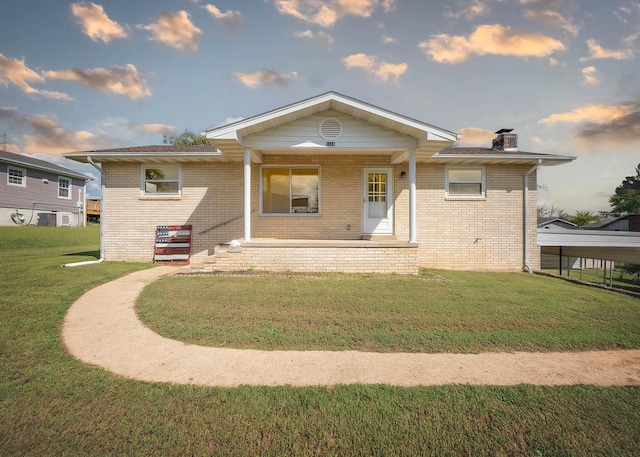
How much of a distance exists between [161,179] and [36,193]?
19116 mm

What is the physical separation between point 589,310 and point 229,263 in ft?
26.7

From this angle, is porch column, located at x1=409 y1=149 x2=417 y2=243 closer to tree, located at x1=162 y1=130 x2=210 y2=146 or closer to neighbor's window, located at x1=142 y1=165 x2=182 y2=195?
neighbor's window, located at x1=142 y1=165 x2=182 y2=195

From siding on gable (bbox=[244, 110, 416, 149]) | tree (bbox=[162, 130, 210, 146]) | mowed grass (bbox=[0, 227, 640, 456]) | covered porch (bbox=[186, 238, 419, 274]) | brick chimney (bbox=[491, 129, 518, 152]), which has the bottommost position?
mowed grass (bbox=[0, 227, 640, 456])

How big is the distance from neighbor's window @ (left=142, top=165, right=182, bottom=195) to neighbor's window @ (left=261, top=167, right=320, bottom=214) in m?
3.14

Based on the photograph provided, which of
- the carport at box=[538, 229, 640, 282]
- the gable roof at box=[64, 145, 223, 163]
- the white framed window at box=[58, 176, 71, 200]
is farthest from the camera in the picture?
the white framed window at box=[58, 176, 71, 200]

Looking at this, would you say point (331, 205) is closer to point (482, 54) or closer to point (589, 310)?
point (589, 310)

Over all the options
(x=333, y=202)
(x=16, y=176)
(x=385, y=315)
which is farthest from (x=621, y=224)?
(x=16, y=176)

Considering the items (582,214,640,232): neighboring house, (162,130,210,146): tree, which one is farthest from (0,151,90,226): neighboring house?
(582,214,640,232): neighboring house

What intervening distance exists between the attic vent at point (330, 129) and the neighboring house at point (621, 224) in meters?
26.1

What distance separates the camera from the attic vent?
9281 millimetres

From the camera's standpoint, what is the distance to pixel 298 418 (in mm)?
2537

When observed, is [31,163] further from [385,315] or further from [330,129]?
[385,315]

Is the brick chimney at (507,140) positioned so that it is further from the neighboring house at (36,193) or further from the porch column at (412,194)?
the neighboring house at (36,193)

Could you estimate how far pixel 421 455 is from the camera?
2.19m
